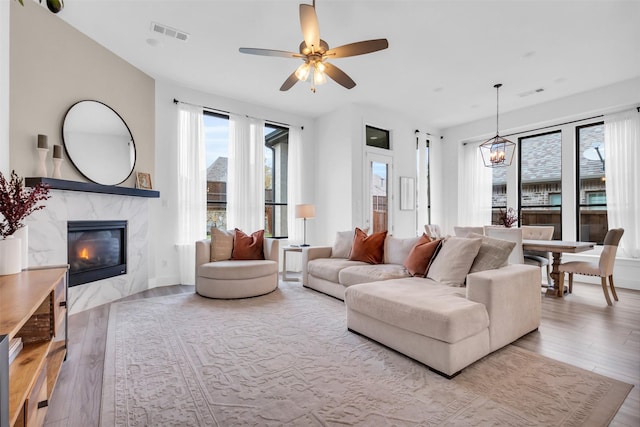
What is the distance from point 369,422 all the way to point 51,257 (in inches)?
138

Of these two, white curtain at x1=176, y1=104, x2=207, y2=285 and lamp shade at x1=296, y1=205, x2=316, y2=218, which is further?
lamp shade at x1=296, y1=205, x2=316, y2=218

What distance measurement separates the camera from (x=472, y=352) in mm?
2115

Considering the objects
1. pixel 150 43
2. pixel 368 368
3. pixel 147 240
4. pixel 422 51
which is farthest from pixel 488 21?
pixel 147 240

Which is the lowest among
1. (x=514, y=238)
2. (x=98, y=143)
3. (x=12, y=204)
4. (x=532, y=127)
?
(x=514, y=238)

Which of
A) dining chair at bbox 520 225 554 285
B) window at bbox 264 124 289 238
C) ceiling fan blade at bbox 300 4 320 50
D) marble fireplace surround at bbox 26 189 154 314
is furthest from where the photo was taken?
window at bbox 264 124 289 238

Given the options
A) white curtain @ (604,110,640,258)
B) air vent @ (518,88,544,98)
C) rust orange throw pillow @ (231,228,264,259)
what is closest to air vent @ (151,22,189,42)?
rust orange throw pillow @ (231,228,264,259)

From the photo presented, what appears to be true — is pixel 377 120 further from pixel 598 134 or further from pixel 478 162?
pixel 598 134

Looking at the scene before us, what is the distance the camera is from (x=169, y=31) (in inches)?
131

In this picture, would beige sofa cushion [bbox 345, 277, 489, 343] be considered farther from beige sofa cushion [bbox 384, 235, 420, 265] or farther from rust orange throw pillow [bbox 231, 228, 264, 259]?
rust orange throw pillow [bbox 231, 228, 264, 259]

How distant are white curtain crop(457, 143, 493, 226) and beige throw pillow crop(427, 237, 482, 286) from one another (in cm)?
415

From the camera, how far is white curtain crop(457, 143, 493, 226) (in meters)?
6.48

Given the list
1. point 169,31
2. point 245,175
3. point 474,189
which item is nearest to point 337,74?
point 169,31

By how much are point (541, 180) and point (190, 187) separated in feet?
20.7

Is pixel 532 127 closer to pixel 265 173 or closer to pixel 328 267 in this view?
pixel 328 267
